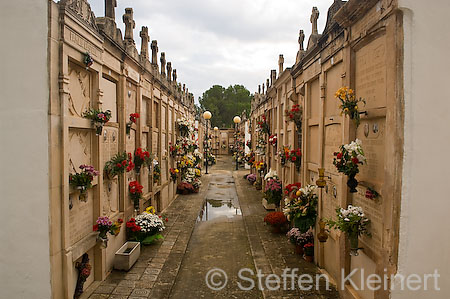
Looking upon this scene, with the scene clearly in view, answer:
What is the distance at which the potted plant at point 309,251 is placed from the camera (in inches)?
296

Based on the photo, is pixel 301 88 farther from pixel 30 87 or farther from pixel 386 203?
pixel 30 87

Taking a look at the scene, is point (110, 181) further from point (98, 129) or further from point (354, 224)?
point (354, 224)

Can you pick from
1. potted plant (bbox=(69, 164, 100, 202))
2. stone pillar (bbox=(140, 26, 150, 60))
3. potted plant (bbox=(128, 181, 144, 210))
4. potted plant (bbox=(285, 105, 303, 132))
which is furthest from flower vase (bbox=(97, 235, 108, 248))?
stone pillar (bbox=(140, 26, 150, 60))

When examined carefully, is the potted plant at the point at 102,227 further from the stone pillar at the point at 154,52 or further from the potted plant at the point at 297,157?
the stone pillar at the point at 154,52

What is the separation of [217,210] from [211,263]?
18.5 ft

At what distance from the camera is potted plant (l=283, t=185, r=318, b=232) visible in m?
7.40

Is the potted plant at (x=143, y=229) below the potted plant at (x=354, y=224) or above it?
below

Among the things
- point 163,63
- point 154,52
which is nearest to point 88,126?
point 154,52

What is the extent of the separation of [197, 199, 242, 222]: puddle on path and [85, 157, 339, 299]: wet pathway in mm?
43

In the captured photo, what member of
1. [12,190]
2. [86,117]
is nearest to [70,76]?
[86,117]

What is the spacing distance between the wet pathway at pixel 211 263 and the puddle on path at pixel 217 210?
0.14 ft

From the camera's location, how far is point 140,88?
9680mm

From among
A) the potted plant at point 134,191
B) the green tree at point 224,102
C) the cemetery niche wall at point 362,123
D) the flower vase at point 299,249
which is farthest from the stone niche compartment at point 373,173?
the green tree at point 224,102

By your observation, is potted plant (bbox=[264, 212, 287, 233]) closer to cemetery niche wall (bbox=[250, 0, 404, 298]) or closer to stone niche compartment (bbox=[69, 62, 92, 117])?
cemetery niche wall (bbox=[250, 0, 404, 298])
